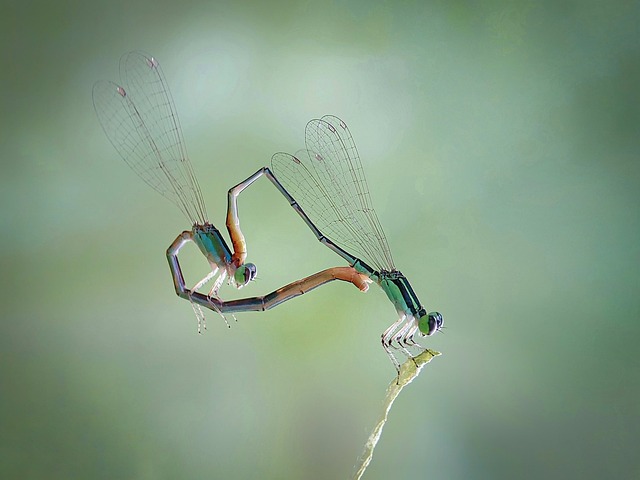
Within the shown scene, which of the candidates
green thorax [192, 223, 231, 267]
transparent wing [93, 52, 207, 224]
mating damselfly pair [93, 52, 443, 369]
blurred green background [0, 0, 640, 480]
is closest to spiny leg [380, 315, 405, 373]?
mating damselfly pair [93, 52, 443, 369]

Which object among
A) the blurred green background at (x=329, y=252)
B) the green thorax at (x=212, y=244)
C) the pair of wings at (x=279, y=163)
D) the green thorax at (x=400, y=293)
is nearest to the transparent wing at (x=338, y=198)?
the pair of wings at (x=279, y=163)

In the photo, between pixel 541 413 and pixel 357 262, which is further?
pixel 541 413

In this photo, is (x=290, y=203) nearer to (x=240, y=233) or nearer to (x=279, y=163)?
(x=240, y=233)

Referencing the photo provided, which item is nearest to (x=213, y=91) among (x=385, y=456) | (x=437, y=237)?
(x=437, y=237)

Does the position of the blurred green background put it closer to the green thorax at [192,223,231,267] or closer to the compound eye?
the green thorax at [192,223,231,267]

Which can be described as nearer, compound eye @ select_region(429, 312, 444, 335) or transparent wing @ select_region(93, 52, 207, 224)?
compound eye @ select_region(429, 312, 444, 335)

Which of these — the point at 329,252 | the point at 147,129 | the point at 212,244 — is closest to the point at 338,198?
the point at 212,244

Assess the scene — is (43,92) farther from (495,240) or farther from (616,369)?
(616,369)
